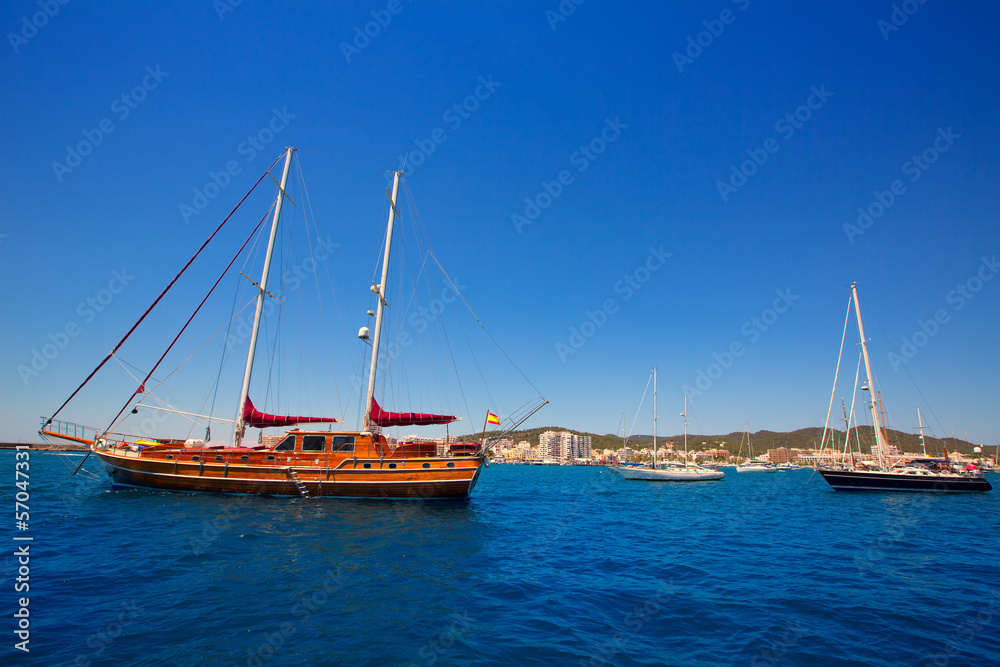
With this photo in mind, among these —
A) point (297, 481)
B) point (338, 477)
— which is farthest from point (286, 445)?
point (338, 477)

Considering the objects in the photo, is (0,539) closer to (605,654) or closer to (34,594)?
(34,594)

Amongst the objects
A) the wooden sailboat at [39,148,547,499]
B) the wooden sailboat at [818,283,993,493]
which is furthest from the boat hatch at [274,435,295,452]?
the wooden sailboat at [818,283,993,493]

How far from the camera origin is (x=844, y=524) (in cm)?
2378

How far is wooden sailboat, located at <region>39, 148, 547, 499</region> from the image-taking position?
82.8ft

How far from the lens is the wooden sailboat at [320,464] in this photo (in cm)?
2523

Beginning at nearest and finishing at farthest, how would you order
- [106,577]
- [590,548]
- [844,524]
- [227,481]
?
[106,577], [590,548], [844,524], [227,481]

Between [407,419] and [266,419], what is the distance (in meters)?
9.06

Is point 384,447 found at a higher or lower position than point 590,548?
higher

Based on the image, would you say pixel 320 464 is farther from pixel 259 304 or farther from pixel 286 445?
pixel 259 304

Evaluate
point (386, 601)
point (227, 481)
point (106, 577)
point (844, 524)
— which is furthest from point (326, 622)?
point (844, 524)

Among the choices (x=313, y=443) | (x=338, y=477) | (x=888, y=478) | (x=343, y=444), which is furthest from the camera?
(x=888, y=478)

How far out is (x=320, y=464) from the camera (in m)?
25.5

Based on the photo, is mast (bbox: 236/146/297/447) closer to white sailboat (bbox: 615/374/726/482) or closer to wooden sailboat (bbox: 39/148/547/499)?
wooden sailboat (bbox: 39/148/547/499)

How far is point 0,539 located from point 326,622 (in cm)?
1395
